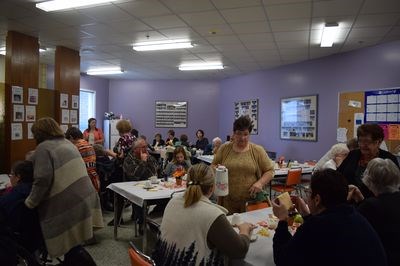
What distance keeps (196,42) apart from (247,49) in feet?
3.56

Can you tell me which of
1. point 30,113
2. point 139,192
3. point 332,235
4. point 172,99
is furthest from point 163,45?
point 332,235

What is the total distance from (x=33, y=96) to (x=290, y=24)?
4497mm

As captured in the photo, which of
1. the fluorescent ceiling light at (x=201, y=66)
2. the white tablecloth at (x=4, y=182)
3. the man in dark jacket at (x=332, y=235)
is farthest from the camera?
the fluorescent ceiling light at (x=201, y=66)

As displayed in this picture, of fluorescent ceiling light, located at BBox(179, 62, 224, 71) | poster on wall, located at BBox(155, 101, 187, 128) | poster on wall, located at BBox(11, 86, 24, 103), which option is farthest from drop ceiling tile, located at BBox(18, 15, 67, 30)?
poster on wall, located at BBox(155, 101, 187, 128)

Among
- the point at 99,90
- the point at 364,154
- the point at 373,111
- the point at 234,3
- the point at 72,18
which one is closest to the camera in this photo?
the point at 364,154

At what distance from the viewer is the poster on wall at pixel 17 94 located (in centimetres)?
521

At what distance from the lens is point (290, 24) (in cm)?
459

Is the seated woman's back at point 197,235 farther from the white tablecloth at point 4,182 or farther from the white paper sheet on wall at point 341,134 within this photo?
the white paper sheet on wall at point 341,134

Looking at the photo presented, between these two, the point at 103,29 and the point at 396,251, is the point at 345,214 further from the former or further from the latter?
the point at 103,29

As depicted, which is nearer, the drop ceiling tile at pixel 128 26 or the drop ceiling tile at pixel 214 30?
the drop ceiling tile at pixel 128 26

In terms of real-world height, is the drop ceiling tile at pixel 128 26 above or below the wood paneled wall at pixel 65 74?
above

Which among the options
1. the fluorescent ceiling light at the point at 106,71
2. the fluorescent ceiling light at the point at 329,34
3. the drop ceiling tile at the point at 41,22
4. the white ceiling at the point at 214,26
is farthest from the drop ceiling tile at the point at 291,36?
the fluorescent ceiling light at the point at 106,71

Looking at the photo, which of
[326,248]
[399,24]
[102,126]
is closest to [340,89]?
[399,24]

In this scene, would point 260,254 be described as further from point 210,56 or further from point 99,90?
point 99,90
